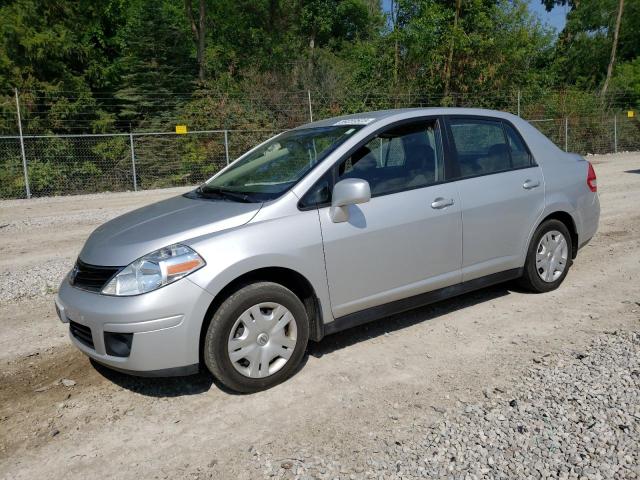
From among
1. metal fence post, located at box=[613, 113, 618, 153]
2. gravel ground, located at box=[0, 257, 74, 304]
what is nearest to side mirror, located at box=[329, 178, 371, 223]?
gravel ground, located at box=[0, 257, 74, 304]

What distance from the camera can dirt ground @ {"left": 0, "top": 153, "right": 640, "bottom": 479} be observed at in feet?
9.75

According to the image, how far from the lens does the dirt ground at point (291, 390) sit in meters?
2.97

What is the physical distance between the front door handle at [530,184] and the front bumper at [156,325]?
303cm

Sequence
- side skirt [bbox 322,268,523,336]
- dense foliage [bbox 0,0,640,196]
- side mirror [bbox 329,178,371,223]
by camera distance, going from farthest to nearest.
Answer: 1. dense foliage [bbox 0,0,640,196]
2. side skirt [bbox 322,268,523,336]
3. side mirror [bbox 329,178,371,223]

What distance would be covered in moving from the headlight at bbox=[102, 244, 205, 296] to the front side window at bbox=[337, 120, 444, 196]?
4.08ft

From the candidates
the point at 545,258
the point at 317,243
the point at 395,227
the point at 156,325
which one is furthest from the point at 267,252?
the point at 545,258

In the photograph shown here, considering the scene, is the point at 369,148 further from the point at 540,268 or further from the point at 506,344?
the point at 540,268

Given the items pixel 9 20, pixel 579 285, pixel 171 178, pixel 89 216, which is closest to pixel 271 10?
pixel 9 20

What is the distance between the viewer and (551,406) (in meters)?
3.22

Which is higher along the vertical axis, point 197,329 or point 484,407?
point 197,329

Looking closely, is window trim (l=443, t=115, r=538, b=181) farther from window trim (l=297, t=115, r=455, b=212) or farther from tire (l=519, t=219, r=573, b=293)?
tire (l=519, t=219, r=573, b=293)

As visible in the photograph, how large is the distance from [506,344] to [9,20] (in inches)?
898

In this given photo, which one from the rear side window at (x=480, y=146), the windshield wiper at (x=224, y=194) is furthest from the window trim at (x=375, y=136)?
the windshield wiper at (x=224, y=194)

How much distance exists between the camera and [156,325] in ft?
10.6
